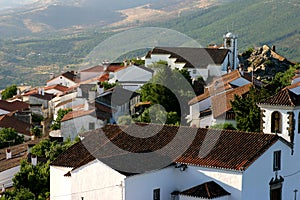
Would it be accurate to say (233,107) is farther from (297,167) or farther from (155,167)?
(155,167)

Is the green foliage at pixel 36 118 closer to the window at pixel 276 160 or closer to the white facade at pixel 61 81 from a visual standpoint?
the white facade at pixel 61 81

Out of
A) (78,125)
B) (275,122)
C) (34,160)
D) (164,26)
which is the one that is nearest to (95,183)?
(275,122)

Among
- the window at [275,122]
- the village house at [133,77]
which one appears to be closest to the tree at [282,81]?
the village house at [133,77]

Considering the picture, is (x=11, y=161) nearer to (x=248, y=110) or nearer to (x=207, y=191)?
(x=248, y=110)

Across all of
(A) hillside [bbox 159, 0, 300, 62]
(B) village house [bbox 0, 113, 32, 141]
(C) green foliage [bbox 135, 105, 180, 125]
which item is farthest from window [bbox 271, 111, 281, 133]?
(A) hillside [bbox 159, 0, 300, 62]

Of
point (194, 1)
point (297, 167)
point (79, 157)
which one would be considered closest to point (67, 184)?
point (79, 157)
